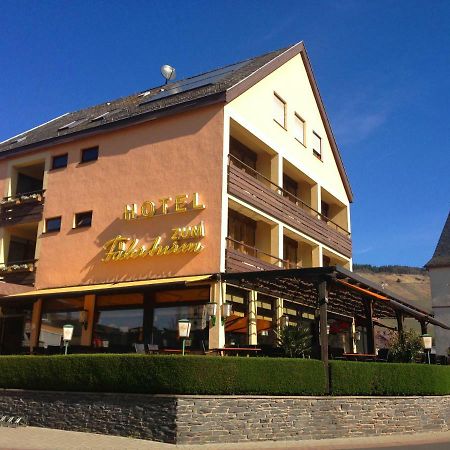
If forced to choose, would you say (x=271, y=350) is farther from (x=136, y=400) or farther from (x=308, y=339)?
(x=136, y=400)

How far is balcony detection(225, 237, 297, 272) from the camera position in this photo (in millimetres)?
20562

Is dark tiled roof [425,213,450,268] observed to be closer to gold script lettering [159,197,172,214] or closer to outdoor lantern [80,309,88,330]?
gold script lettering [159,197,172,214]

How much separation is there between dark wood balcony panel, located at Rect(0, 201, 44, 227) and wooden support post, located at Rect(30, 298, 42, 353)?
403 centimetres

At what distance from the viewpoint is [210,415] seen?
13.3 m

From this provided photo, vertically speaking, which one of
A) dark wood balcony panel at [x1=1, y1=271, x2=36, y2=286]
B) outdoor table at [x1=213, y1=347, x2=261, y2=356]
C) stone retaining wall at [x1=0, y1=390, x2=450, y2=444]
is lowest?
stone retaining wall at [x1=0, y1=390, x2=450, y2=444]

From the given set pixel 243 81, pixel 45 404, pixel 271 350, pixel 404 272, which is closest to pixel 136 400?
pixel 45 404

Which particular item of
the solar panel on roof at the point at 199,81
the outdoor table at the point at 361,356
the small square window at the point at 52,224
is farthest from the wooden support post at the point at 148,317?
the solar panel on roof at the point at 199,81

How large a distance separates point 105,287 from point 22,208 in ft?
25.2

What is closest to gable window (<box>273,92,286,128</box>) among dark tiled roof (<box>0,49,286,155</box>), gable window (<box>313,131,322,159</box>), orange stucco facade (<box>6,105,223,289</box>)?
dark tiled roof (<box>0,49,286,155</box>)

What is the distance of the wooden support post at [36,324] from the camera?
77.1 feet

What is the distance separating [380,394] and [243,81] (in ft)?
42.6

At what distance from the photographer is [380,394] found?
16531mm

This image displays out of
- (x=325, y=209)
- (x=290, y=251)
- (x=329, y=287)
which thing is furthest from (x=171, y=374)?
(x=325, y=209)

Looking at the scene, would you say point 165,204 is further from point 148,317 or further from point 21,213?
point 21,213
